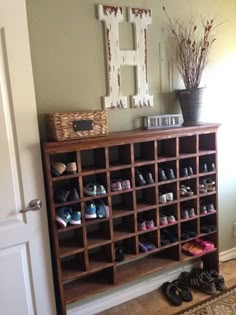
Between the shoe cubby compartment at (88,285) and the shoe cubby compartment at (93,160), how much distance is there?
2.31 ft

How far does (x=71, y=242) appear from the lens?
1.84 meters

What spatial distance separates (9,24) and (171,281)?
7.07 ft

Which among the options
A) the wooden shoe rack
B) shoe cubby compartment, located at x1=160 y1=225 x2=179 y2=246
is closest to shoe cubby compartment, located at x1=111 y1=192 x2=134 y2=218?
the wooden shoe rack

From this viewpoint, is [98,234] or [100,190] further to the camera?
[98,234]

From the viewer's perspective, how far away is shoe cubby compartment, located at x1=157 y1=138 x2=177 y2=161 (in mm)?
2010

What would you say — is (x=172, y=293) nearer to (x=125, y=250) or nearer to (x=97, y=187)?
(x=125, y=250)

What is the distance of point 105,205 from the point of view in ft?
5.98

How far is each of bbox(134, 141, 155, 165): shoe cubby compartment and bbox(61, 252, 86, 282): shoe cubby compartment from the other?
0.74m

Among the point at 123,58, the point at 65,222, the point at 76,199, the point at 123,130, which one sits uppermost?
the point at 123,58

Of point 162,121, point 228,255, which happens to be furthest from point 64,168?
point 228,255

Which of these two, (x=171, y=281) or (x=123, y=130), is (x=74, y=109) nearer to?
(x=123, y=130)

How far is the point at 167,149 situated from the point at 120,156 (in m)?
0.37

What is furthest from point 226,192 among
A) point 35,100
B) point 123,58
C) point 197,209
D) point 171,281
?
point 35,100

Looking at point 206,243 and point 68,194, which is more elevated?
point 68,194
